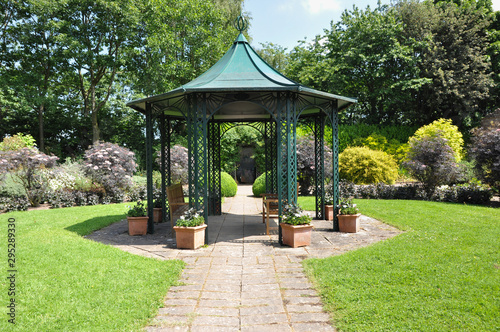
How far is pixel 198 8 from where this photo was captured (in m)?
19.8

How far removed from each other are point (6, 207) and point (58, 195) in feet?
5.21

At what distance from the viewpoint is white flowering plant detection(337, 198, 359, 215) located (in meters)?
7.13

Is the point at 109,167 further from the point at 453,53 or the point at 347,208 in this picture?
the point at 453,53

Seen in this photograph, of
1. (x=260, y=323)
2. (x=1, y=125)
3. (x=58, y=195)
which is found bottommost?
(x=260, y=323)

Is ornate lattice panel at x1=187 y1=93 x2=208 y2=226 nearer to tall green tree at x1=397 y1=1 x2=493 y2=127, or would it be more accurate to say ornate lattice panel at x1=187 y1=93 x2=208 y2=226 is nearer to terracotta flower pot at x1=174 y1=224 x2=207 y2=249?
terracotta flower pot at x1=174 y1=224 x2=207 y2=249

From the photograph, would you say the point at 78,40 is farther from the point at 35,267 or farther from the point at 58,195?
the point at 35,267

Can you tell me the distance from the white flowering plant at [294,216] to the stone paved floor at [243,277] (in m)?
0.49

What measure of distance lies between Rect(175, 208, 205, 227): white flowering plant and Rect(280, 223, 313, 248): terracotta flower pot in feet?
5.29

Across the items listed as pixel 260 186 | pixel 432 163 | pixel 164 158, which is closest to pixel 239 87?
pixel 164 158

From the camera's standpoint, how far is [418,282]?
13.2 ft

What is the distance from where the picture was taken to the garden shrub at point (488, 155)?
10.8 metres

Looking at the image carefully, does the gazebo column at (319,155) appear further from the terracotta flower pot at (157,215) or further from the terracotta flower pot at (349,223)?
the terracotta flower pot at (157,215)

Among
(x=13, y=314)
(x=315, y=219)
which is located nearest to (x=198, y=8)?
(x=315, y=219)

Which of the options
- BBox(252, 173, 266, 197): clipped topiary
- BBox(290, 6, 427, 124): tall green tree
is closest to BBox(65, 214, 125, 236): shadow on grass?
BBox(252, 173, 266, 197): clipped topiary
